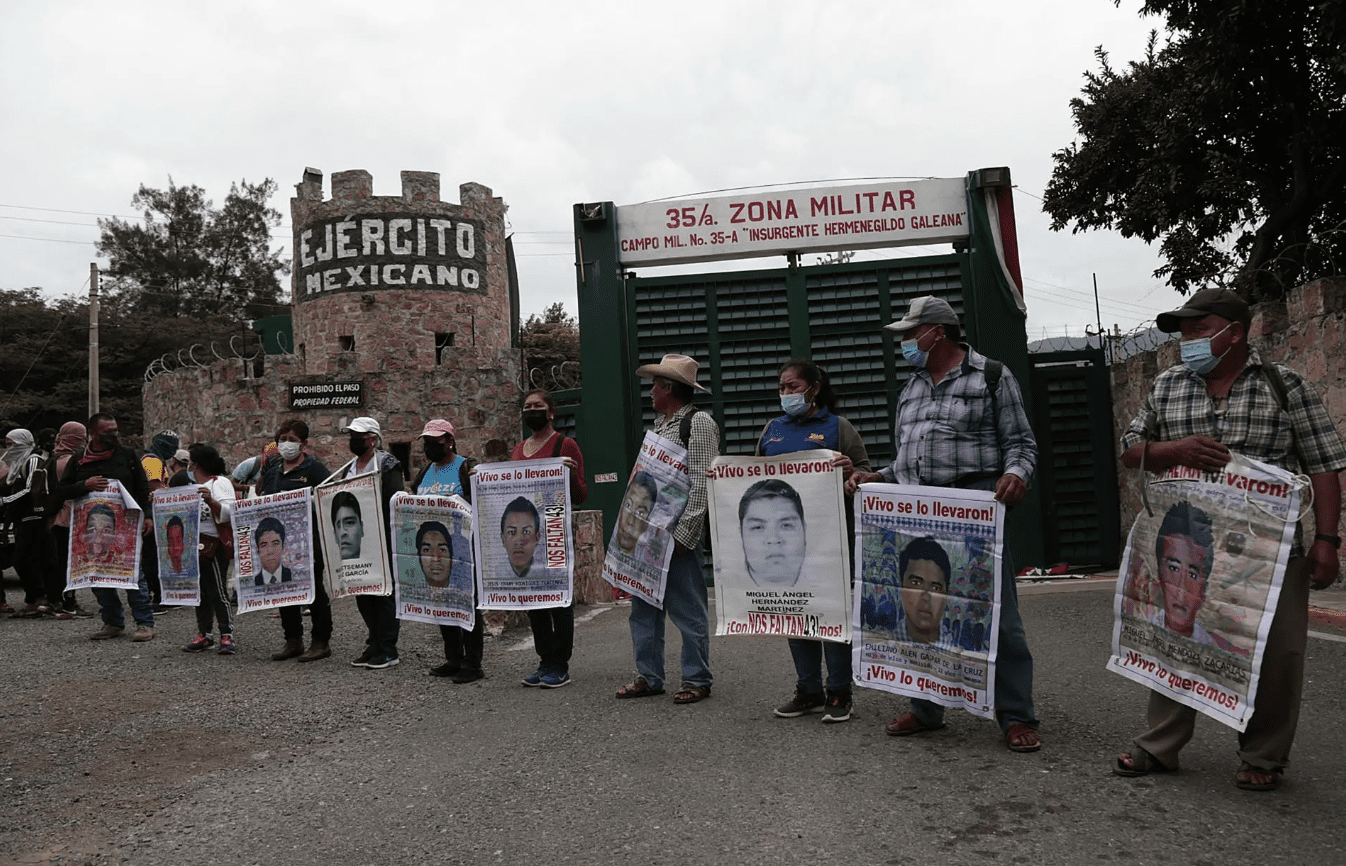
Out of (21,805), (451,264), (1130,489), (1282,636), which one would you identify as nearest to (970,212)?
(1130,489)

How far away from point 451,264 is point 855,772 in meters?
25.5

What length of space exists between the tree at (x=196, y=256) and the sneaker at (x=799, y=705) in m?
52.5

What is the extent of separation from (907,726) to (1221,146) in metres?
14.6

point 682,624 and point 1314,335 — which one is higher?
point 1314,335

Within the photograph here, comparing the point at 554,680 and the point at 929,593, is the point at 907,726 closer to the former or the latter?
the point at 929,593

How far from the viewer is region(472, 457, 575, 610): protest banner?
6633 mm

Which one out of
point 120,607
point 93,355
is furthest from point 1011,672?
point 93,355

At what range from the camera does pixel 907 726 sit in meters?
4.90

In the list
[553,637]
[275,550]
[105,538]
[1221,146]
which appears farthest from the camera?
[1221,146]

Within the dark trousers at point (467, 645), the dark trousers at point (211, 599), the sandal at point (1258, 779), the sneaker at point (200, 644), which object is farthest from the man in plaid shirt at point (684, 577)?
the sneaker at point (200, 644)

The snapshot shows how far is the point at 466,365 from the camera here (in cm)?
2128

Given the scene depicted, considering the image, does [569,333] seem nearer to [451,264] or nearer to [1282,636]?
[451,264]

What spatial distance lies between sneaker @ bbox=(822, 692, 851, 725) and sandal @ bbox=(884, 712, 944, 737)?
0.28 metres

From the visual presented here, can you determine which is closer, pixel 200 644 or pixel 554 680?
pixel 554 680
